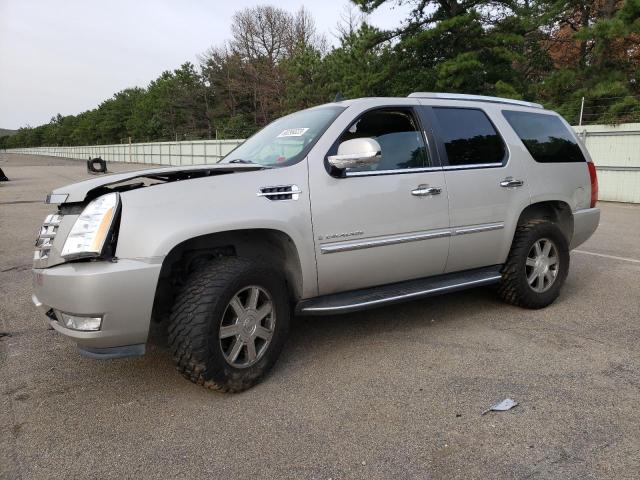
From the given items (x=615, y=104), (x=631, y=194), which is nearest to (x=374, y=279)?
(x=631, y=194)

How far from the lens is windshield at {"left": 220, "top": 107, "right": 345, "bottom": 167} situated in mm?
3512

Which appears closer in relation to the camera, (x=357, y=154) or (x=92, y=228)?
(x=92, y=228)

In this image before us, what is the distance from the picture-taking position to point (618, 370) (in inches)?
132

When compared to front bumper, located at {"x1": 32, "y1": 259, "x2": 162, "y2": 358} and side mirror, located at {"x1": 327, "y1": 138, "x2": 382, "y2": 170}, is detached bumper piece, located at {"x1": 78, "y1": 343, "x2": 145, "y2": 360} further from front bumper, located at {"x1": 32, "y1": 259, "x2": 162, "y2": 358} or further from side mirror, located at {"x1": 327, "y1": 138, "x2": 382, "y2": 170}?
side mirror, located at {"x1": 327, "y1": 138, "x2": 382, "y2": 170}

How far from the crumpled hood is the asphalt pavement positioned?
3.89ft

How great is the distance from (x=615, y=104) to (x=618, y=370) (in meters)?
14.6

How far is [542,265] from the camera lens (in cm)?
459

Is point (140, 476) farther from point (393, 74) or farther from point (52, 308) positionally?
point (393, 74)

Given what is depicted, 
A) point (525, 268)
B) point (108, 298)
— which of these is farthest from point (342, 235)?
point (525, 268)

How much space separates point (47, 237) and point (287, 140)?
169cm

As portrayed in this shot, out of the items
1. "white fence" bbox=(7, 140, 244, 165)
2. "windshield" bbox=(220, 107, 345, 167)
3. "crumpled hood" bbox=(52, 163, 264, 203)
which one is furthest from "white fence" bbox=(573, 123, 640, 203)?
"crumpled hood" bbox=(52, 163, 264, 203)

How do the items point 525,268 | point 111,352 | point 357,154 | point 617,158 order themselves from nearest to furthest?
point 111,352 < point 357,154 < point 525,268 < point 617,158

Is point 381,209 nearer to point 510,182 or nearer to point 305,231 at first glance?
point 305,231

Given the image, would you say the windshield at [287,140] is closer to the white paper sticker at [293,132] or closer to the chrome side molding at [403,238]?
the white paper sticker at [293,132]
